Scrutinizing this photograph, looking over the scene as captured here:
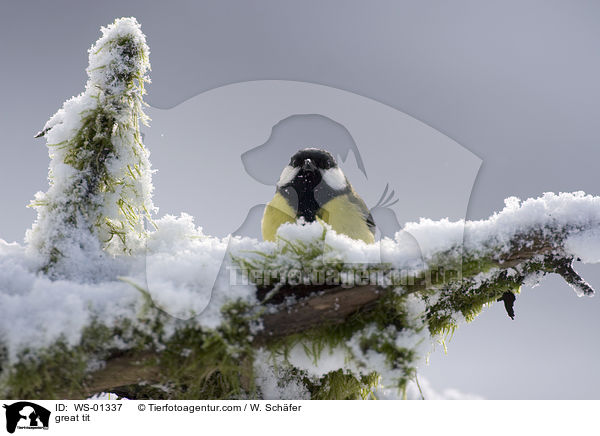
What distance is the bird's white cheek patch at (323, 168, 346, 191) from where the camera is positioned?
62.7 inches

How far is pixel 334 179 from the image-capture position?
1.62m

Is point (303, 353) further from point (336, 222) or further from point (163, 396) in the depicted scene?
point (336, 222)

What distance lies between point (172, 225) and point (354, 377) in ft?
1.89

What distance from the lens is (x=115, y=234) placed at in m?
1.03
